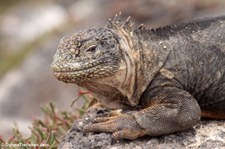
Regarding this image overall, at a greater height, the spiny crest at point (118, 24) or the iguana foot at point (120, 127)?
the spiny crest at point (118, 24)

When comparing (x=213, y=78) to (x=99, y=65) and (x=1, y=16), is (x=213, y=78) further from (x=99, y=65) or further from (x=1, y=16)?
(x=1, y=16)

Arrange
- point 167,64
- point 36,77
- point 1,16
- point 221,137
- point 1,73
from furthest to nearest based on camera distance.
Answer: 1. point 1,16
2. point 1,73
3. point 36,77
4. point 167,64
5. point 221,137

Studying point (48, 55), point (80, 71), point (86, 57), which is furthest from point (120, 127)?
point (48, 55)

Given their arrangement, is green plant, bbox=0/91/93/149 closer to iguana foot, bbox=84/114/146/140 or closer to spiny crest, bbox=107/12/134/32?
iguana foot, bbox=84/114/146/140

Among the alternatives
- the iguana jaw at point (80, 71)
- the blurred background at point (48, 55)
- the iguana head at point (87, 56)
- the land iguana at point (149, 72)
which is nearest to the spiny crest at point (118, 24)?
the land iguana at point (149, 72)

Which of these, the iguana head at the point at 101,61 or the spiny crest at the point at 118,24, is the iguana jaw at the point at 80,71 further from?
the spiny crest at the point at 118,24

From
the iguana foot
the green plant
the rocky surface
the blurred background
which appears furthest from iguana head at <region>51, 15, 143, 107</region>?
the blurred background

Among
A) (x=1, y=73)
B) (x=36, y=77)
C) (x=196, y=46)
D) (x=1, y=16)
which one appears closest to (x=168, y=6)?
(x=36, y=77)
